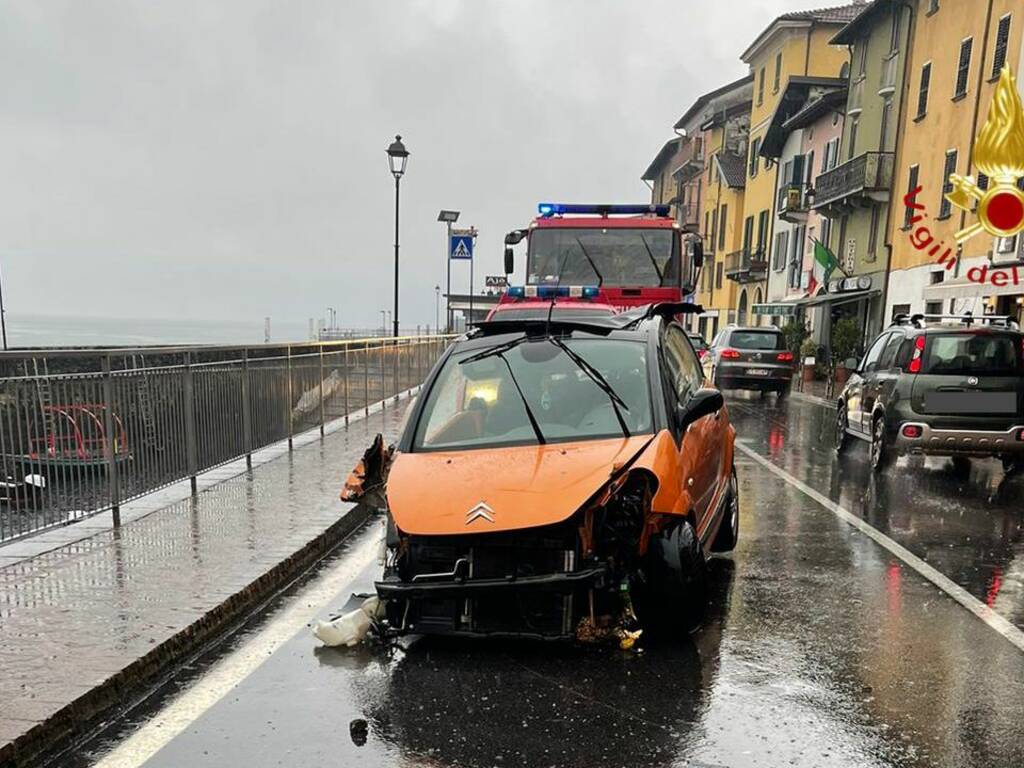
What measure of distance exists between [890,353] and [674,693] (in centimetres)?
754

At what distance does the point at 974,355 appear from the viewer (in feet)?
28.6

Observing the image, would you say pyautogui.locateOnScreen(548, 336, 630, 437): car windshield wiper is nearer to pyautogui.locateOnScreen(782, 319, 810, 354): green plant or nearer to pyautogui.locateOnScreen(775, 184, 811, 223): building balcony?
pyautogui.locateOnScreen(782, 319, 810, 354): green plant

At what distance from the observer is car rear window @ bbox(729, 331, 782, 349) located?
18.8m

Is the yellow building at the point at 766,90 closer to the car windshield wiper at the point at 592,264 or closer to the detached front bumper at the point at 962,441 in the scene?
the car windshield wiper at the point at 592,264

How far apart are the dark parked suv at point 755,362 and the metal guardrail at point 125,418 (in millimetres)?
11455

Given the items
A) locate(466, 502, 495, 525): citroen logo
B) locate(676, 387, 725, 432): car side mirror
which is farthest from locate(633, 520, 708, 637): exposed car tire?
locate(466, 502, 495, 525): citroen logo

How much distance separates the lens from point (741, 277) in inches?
1697

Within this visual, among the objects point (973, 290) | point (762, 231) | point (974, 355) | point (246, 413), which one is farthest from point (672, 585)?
point (762, 231)

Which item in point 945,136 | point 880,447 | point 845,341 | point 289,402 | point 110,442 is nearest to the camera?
point 110,442

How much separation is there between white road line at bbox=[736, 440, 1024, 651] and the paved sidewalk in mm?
4372

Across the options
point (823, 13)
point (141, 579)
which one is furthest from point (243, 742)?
point (823, 13)

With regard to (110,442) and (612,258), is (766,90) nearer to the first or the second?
(612,258)

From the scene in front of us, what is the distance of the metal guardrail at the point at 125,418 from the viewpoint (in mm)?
5250

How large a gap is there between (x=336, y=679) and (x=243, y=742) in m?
0.62
